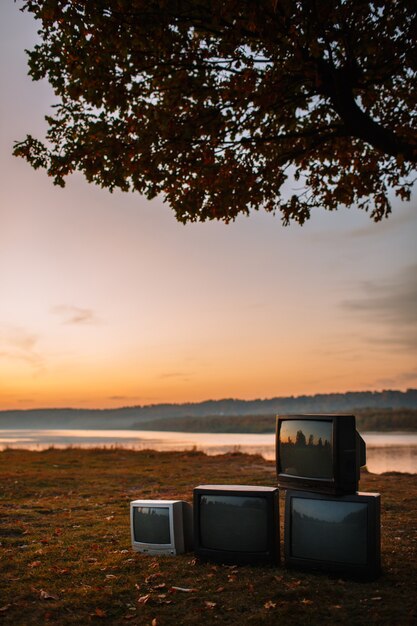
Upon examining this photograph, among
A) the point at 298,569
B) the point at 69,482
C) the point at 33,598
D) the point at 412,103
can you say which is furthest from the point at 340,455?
the point at 69,482

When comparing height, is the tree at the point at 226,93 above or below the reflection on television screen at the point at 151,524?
above

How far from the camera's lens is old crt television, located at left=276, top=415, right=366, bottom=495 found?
6.75m

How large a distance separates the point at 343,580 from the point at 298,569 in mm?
556

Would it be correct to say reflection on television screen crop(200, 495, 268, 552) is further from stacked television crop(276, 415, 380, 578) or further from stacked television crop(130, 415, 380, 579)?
stacked television crop(276, 415, 380, 578)

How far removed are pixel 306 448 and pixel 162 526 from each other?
2.43 meters

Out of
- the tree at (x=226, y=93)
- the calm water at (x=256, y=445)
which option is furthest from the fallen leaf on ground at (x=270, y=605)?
the calm water at (x=256, y=445)

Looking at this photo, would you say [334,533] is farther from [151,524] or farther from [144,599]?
[151,524]

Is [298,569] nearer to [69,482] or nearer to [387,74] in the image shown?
[387,74]

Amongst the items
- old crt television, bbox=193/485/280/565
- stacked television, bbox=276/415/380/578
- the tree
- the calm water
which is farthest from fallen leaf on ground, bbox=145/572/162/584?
the calm water

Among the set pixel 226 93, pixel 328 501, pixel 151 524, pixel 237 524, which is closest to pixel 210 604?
pixel 237 524

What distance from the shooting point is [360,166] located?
37.4ft

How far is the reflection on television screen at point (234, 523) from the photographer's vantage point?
7039 millimetres

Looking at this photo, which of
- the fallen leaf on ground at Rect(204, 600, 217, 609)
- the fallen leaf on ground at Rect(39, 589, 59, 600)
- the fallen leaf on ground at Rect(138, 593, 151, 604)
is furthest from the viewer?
the fallen leaf on ground at Rect(39, 589, 59, 600)

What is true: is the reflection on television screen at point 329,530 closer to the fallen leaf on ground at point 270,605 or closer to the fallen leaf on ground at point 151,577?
the fallen leaf on ground at point 270,605
